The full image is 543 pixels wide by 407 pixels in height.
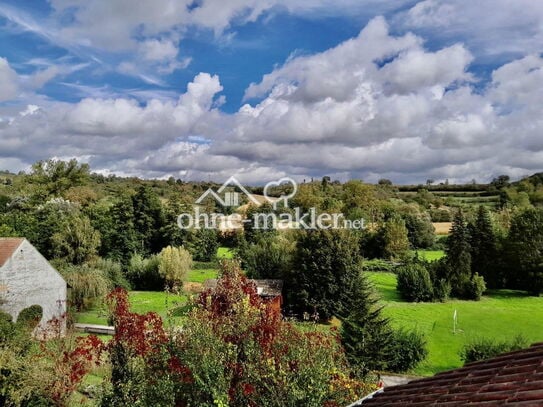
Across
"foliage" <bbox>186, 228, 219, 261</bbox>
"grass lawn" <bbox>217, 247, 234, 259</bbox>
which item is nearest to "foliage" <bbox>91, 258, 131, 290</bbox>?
"foliage" <bbox>186, 228, 219, 261</bbox>

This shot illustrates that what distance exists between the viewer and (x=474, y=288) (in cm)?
3947

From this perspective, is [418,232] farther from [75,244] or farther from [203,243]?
[75,244]

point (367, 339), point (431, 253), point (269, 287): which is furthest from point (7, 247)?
point (431, 253)

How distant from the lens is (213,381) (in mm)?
6539

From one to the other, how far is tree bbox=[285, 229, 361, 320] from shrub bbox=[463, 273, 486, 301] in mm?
14392

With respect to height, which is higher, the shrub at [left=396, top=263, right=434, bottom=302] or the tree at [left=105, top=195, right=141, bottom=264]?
the tree at [left=105, top=195, right=141, bottom=264]

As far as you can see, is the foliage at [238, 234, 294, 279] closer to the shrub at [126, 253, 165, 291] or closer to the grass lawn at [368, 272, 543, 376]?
the grass lawn at [368, 272, 543, 376]

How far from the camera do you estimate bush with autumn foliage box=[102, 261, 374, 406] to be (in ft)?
21.7

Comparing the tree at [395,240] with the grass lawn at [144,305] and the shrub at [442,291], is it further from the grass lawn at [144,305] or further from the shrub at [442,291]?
the grass lawn at [144,305]

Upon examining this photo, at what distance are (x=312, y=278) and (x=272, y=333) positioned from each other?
2400 centimetres

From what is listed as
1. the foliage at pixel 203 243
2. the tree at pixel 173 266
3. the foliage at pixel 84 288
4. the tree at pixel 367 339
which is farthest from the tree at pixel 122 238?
the tree at pixel 367 339

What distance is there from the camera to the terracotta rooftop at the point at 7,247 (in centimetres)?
2538

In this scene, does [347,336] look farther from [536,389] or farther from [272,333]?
[536,389]

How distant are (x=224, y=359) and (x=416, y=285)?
3398 centimetres
